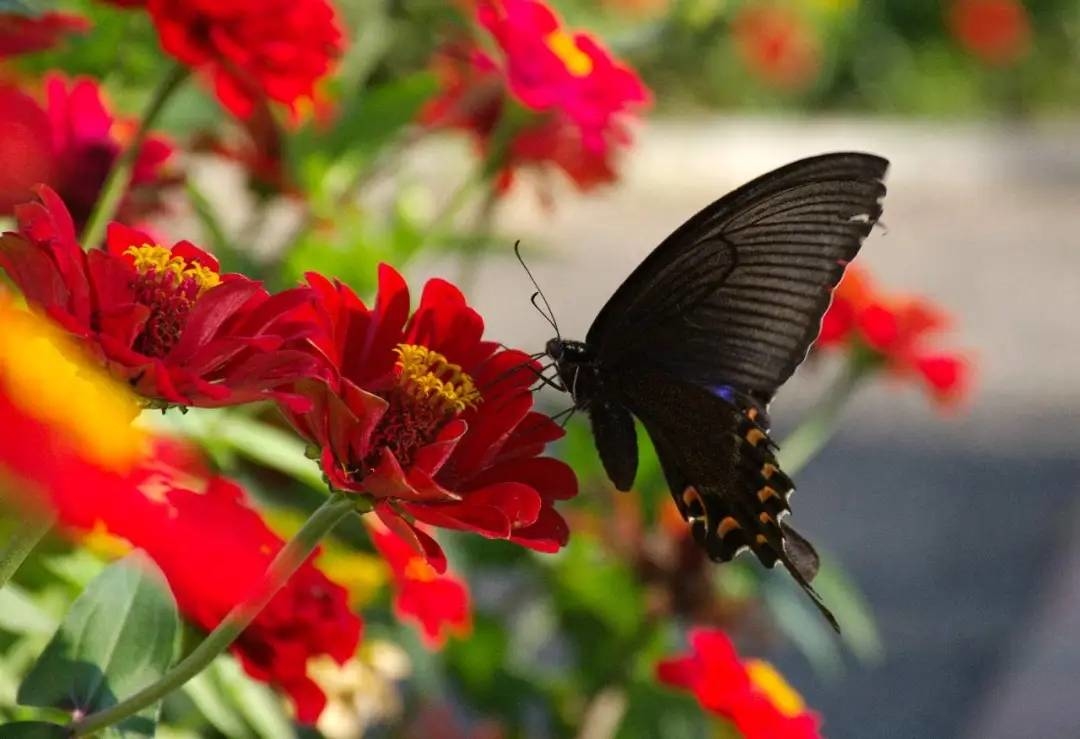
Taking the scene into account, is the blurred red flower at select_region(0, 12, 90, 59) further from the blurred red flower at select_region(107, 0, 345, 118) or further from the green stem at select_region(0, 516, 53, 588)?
the green stem at select_region(0, 516, 53, 588)

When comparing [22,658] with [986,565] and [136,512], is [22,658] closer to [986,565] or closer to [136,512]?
[136,512]

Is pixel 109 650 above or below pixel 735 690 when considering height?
above

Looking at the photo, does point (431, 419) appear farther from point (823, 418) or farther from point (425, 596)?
point (823, 418)

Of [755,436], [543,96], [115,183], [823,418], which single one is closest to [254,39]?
[115,183]

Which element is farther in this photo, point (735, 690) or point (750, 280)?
point (735, 690)

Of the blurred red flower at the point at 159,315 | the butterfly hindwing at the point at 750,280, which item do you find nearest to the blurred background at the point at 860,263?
the butterfly hindwing at the point at 750,280

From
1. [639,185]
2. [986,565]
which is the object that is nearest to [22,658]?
[986,565]

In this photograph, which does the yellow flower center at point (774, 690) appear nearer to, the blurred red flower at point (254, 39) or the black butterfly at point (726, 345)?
the black butterfly at point (726, 345)
